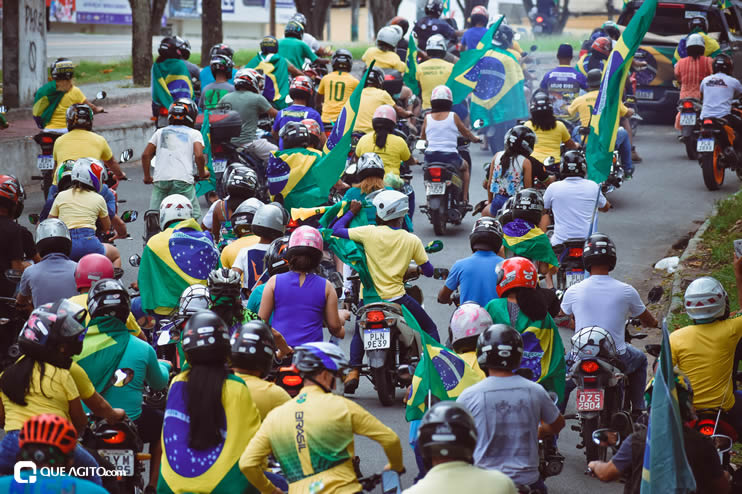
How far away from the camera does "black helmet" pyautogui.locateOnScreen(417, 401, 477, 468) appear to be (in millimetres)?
4527

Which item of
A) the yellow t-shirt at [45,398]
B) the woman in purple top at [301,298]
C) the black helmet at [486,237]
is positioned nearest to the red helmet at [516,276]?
the black helmet at [486,237]

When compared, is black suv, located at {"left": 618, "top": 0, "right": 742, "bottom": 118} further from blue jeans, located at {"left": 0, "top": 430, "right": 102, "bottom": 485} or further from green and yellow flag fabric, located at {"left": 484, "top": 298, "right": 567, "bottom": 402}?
blue jeans, located at {"left": 0, "top": 430, "right": 102, "bottom": 485}

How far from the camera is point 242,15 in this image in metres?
52.1

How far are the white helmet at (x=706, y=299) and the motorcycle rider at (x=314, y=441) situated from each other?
2712 millimetres

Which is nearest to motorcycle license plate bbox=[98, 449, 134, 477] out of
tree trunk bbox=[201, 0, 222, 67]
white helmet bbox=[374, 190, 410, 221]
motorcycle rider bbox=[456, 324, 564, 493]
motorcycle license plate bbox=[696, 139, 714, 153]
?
motorcycle rider bbox=[456, 324, 564, 493]

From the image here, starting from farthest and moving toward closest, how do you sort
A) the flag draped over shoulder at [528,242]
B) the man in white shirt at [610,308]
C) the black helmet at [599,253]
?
the flag draped over shoulder at [528,242]
the black helmet at [599,253]
the man in white shirt at [610,308]

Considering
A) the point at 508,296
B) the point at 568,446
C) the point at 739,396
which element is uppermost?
the point at 508,296

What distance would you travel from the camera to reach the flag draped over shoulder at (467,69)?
1650cm

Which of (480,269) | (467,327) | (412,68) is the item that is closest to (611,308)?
(480,269)

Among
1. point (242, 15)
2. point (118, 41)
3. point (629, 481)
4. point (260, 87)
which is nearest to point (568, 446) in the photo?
point (629, 481)

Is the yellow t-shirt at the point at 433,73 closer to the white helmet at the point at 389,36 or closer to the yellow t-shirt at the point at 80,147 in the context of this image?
the white helmet at the point at 389,36

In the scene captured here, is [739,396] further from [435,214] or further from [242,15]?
[242,15]

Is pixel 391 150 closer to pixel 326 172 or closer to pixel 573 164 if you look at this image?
pixel 326 172

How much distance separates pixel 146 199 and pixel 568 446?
32.4 feet
